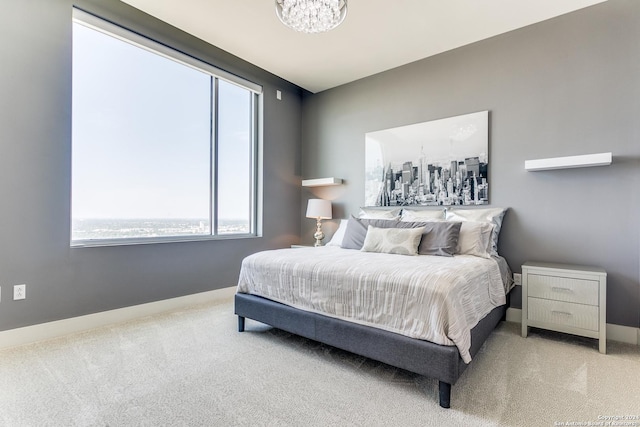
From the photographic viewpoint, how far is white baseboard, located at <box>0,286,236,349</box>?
2290mm

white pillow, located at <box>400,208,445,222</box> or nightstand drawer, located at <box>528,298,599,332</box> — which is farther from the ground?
white pillow, located at <box>400,208,445,222</box>

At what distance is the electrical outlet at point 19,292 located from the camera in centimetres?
229

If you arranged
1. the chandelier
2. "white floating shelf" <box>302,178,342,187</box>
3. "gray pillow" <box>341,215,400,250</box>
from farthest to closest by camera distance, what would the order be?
"white floating shelf" <box>302,178,342,187</box> < "gray pillow" <box>341,215,400,250</box> < the chandelier

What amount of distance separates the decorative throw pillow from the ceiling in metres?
1.96

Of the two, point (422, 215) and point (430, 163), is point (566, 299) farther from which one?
point (430, 163)

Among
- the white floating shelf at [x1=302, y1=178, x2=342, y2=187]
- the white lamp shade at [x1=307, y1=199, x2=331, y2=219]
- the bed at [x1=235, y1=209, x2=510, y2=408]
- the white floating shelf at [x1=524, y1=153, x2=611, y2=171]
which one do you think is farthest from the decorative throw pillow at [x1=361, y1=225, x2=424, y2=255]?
the white floating shelf at [x1=302, y1=178, x2=342, y2=187]

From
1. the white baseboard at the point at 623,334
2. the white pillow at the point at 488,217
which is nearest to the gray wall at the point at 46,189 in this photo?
the white pillow at the point at 488,217

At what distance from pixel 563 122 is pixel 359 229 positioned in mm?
2064

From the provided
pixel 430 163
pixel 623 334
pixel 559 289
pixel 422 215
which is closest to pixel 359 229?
pixel 422 215

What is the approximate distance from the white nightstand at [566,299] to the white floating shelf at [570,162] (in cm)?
84

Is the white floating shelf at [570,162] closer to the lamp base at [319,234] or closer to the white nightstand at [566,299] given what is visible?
the white nightstand at [566,299]

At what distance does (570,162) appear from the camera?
254 centimetres

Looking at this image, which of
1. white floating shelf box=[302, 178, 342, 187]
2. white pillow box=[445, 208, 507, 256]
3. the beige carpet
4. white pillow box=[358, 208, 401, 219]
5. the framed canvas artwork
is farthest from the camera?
white floating shelf box=[302, 178, 342, 187]

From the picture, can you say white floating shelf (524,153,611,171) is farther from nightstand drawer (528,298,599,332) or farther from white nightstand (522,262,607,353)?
nightstand drawer (528,298,599,332)
